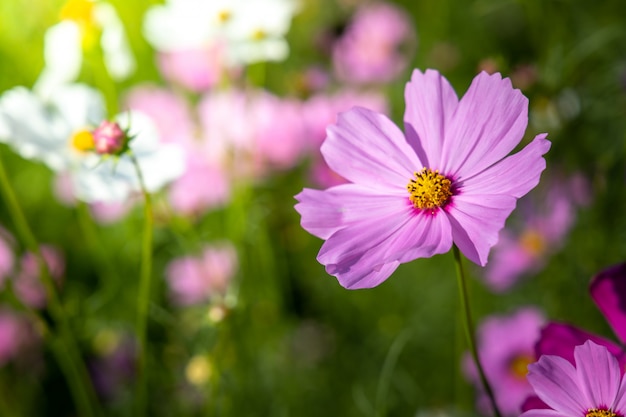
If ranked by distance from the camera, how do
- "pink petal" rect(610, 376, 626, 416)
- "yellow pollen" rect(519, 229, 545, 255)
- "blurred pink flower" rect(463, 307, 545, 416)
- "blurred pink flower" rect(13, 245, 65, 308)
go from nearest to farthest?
"pink petal" rect(610, 376, 626, 416)
"blurred pink flower" rect(463, 307, 545, 416)
"yellow pollen" rect(519, 229, 545, 255)
"blurred pink flower" rect(13, 245, 65, 308)

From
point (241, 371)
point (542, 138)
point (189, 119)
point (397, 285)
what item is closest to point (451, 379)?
point (397, 285)

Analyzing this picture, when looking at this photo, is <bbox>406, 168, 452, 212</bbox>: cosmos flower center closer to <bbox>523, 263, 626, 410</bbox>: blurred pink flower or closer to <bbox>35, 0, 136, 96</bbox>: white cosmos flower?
<bbox>523, 263, 626, 410</bbox>: blurred pink flower

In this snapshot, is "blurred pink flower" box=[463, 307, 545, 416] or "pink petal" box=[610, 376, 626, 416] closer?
"pink petal" box=[610, 376, 626, 416]

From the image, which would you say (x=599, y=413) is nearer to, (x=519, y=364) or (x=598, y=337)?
(x=598, y=337)

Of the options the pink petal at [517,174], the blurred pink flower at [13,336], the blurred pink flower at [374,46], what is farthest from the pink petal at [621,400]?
the blurred pink flower at [374,46]

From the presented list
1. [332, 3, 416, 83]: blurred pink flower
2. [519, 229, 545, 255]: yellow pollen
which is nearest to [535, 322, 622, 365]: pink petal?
[519, 229, 545, 255]: yellow pollen

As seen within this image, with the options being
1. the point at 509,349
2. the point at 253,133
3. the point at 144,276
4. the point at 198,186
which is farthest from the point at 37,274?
the point at 509,349
